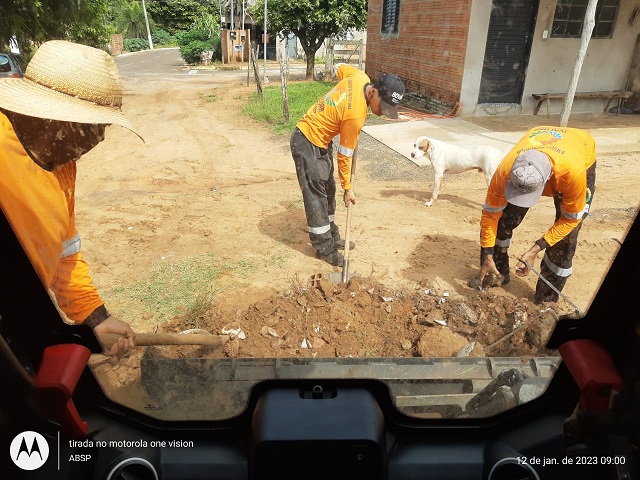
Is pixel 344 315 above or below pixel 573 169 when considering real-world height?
below

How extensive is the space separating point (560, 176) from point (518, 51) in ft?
24.7

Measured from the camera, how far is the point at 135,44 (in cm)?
157

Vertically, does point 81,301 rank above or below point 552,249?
above

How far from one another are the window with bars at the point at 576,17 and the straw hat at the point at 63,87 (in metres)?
10.0

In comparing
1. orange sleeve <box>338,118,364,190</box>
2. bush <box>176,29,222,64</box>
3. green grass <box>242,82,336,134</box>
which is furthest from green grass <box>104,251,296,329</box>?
green grass <box>242,82,336,134</box>

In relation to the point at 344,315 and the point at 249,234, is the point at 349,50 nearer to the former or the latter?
the point at 249,234

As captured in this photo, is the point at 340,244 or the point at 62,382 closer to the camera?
the point at 62,382

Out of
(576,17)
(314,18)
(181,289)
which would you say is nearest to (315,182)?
(181,289)

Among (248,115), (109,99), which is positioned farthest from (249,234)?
(248,115)

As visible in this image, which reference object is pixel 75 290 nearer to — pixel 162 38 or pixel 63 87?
pixel 63 87

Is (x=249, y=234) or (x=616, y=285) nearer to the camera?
(x=616, y=285)

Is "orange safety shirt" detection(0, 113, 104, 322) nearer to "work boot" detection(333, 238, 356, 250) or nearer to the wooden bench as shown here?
"work boot" detection(333, 238, 356, 250)

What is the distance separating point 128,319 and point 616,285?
3020 mm

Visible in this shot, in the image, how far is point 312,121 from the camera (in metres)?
4.02
